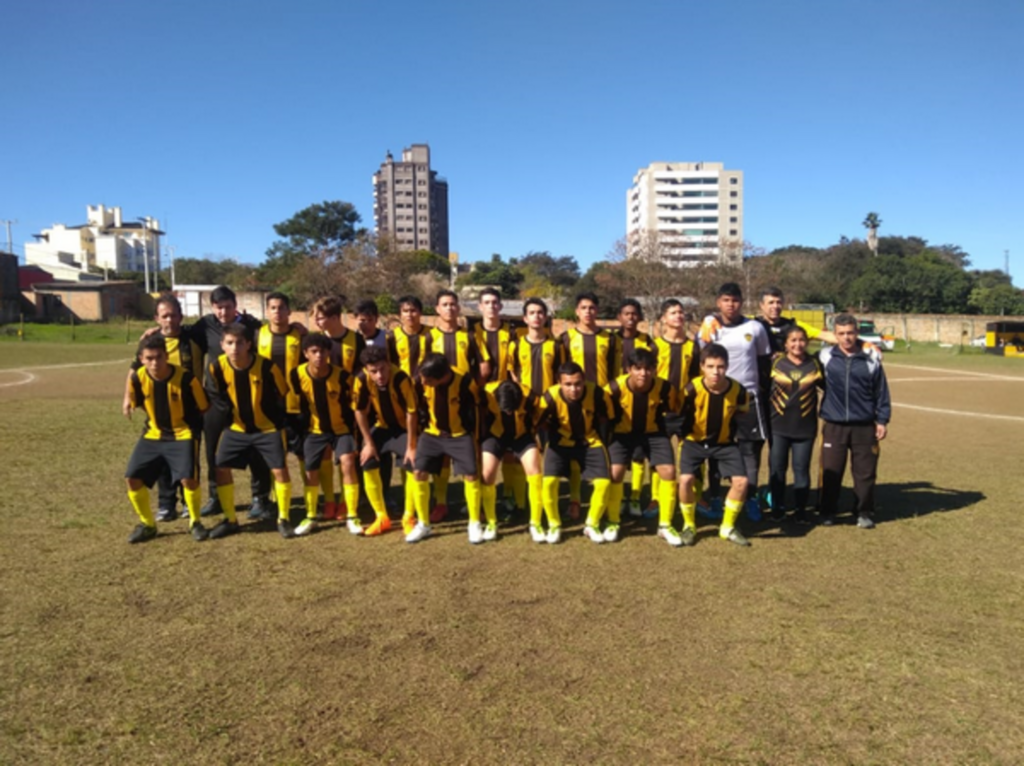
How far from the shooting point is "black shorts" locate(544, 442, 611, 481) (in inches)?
225

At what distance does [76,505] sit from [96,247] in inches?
4758

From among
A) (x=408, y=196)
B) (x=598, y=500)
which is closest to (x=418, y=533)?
(x=598, y=500)

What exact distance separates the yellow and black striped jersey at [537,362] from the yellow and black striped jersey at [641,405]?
0.60m

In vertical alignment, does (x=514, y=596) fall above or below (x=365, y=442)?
below

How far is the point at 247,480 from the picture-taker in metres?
7.85

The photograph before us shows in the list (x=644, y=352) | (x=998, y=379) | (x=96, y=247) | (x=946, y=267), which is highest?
(x=96, y=247)

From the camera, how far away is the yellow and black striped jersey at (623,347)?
21.1 feet

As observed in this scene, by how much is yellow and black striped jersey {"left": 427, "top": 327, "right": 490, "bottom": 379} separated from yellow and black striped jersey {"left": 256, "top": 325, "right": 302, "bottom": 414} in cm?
118

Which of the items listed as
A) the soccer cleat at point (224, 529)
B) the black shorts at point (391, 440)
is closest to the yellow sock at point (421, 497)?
the black shorts at point (391, 440)

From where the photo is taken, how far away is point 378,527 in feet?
19.3

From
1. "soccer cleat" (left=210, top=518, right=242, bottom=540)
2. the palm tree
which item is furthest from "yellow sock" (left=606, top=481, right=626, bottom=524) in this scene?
the palm tree

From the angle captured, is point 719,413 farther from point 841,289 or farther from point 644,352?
point 841,289

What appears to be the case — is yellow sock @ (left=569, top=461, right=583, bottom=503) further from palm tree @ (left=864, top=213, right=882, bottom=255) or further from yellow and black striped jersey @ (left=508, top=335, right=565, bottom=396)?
palm tree @ (left=864, top=213, right=882, bottom=255)

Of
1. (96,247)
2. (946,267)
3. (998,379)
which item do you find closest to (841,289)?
(946,267)
